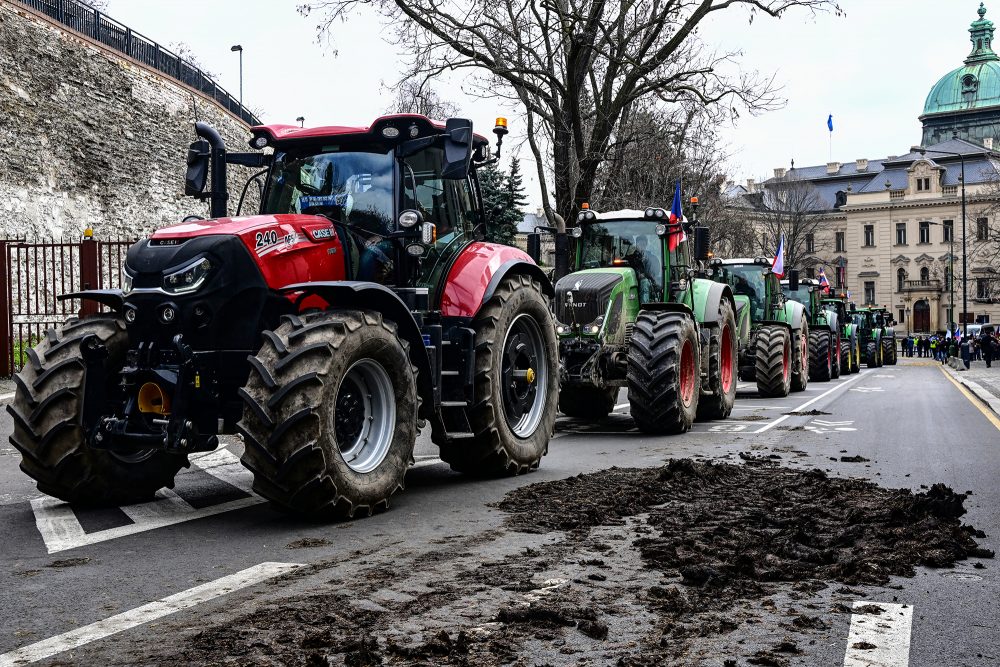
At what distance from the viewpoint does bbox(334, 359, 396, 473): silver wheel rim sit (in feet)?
21.7

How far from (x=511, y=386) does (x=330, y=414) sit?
2.96 meters

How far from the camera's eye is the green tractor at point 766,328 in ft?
66.4

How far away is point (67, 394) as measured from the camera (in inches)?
255

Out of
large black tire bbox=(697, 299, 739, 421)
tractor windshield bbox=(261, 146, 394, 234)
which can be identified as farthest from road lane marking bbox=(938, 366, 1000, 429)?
tractor windshield bbox=(261, 146, 394, 234)

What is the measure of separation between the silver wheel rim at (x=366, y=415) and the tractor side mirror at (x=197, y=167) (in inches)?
88.5

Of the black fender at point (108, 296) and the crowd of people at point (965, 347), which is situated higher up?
the black fender at point (108, 296)

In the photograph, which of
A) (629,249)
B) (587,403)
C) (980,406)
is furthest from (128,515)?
(980,406)

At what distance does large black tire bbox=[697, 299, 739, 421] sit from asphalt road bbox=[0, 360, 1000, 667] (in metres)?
2.30

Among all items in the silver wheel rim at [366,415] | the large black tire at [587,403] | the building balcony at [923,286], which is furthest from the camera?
the building balcony at [923,286]

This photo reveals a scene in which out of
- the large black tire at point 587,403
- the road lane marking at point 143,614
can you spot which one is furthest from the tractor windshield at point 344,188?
the large black tire at point 587,403

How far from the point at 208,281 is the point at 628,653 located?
12.0 feet

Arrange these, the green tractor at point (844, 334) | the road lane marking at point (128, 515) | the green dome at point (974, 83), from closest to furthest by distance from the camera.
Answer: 1. the road lane marking at point (128, 515)
2. the green tractor at point (844, 334)
3. the green dome at point (974, 83)

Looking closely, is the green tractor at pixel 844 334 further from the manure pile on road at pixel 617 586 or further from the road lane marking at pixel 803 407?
the manure pile on road at pixel 617 586

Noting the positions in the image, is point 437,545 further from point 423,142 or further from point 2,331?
point 2,331
